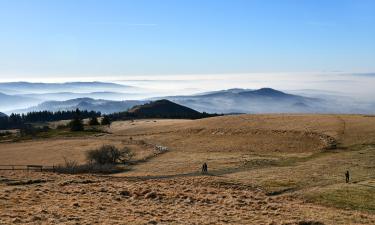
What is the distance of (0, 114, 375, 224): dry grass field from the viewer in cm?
2414

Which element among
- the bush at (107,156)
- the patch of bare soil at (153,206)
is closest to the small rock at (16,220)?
the patch of bare soil at (153,206)

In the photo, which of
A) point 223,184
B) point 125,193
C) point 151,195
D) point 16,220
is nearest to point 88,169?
point 223,184

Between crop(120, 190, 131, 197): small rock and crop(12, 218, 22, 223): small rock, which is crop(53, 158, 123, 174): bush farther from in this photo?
crop(12, 218, 22, 223): small rock

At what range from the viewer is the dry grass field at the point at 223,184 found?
79.2ft

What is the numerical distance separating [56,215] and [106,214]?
8.34 ft

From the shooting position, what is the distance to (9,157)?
73500 mm

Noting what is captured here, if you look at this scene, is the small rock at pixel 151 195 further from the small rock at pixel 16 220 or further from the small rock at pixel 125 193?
the small rock at pixel 16 220

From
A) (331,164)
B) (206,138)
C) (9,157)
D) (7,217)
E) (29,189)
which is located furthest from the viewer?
(206,138)

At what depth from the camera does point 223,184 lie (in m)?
36.3

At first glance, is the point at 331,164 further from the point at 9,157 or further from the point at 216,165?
the point at 9,157

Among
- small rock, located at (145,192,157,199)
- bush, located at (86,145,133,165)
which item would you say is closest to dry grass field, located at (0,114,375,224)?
small rock, located at (145,192,157,199)

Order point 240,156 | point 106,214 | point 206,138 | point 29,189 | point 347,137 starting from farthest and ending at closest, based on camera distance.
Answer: point 206,138, point 347,137, point 240,156, point 29,189, point 106,214

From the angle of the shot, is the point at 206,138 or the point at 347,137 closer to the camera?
the point at 347,137

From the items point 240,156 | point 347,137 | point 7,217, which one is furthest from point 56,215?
point 347,137
